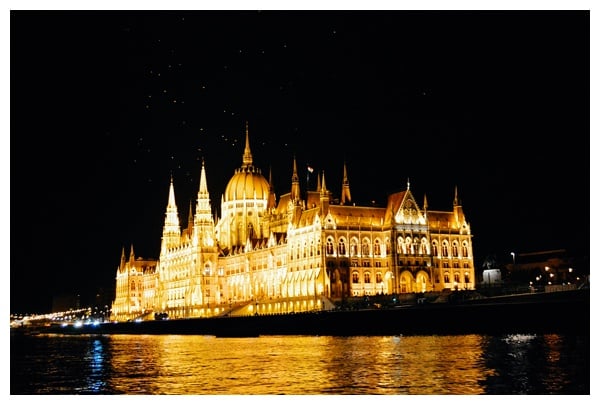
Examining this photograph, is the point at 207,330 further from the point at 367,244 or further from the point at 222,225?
the point at 222,225

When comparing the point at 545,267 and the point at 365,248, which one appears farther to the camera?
the point at 545,267

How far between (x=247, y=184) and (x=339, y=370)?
363ft

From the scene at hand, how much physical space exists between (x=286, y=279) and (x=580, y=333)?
5989 cm

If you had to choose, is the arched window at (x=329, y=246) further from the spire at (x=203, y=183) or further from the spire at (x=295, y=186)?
the spire at (x=203, y=183)

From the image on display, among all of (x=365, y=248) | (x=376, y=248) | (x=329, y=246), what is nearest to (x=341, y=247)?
(x=329, y=246)

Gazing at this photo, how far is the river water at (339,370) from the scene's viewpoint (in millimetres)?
37438

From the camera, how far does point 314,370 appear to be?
4500 centimetres

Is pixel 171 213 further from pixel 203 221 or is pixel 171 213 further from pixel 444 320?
pixel 444 320

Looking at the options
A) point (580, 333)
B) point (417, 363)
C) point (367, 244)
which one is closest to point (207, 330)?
point (367, 244)

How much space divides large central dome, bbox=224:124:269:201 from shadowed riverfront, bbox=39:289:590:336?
43.3 metres

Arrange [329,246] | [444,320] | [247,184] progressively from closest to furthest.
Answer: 1. [444,320]
2. [329,246]
3. [247,184]

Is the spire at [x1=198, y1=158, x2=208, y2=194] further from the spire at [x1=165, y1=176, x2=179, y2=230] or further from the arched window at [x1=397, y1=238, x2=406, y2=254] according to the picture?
the arched window at [x1=397, y1=238, x2=406, y2=254]

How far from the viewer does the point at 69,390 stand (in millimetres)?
40469

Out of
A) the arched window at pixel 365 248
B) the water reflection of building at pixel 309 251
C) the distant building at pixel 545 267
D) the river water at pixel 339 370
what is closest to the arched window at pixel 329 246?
the water reflection of building at pixel 309 251
